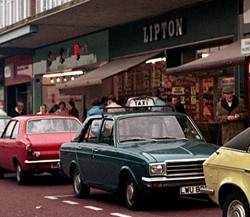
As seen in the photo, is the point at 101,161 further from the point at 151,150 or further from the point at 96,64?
the point at 96,64

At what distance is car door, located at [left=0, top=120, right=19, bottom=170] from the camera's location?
17.8 m

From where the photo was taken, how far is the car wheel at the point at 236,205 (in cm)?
894

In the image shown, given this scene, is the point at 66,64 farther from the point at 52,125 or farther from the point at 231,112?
the point at 231,112

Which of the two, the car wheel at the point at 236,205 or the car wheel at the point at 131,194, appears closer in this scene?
the car wheel at the point at 236,205

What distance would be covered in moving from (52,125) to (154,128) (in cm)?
501

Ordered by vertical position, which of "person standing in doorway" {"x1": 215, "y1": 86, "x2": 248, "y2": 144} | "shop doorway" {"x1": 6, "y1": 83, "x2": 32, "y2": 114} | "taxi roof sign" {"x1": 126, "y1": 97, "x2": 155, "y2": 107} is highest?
"shop doorway" {"x1": 6, "y1": 83, "x2": 32, "y2": 114}

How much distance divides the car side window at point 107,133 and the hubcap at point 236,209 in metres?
4.10

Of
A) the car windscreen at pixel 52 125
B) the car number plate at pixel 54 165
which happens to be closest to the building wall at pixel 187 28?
the car windscreen at pixel 52 125

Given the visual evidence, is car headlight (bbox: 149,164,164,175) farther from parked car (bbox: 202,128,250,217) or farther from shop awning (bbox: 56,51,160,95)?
shop awning (bbox: 56,51,160,95)

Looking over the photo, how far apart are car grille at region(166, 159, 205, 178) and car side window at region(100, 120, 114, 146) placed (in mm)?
1556

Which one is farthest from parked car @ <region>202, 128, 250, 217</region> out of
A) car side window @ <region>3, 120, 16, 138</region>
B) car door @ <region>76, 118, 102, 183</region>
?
car side window @ <region>3, 120, 16, 138</region>

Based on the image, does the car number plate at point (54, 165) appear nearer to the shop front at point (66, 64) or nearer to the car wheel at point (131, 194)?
the car wheel at point (131, 194)

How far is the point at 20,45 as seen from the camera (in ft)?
115

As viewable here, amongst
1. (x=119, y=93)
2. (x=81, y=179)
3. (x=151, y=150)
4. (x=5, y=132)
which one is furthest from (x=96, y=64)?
(x=151, y=150)
